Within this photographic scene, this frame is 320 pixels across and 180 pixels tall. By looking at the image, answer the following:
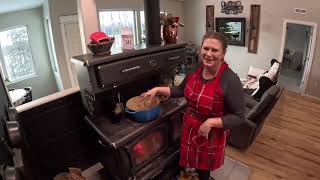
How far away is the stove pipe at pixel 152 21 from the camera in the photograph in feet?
7.27

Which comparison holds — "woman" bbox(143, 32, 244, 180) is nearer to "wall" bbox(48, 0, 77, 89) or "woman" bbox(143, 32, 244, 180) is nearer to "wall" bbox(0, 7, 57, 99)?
"wall" bbox(48, 0, 77, 89)

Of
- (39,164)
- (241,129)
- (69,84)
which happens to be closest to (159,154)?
(39,164)

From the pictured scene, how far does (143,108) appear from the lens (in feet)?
6.61

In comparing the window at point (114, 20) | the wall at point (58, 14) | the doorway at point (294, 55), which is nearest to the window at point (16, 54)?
the wall at point (58, 14)

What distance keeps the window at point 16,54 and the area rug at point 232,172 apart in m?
5.59

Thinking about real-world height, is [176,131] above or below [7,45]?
below

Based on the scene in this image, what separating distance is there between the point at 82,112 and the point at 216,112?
1298 mm

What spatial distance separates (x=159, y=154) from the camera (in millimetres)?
2273

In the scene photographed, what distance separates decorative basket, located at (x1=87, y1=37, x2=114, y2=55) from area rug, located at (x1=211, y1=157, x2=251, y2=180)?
1.81 m

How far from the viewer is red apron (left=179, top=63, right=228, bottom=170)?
1.71 meters

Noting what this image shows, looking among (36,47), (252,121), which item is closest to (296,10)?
(252,121)

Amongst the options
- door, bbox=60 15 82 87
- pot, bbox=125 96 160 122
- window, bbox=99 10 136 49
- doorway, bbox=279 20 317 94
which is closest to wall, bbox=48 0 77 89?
door, bbox=60 15 82 87

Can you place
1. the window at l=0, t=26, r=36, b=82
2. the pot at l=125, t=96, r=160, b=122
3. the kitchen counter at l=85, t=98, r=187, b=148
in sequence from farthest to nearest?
the window at l=0, t=26, r=36, b=82, the pot at l=125, t=96, r=160, b=122, the kitchen counter at l=85, t=98, r=187, b=148

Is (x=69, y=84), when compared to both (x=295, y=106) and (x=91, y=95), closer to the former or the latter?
(x=91, y=95)
